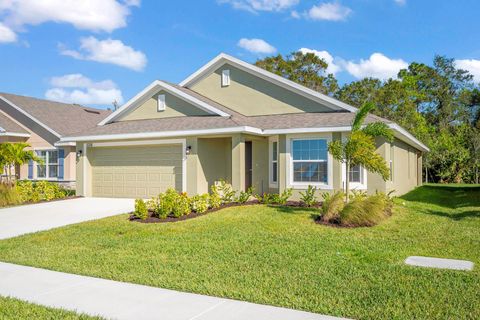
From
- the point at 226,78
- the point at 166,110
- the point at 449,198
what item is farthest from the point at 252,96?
the point at 449,198

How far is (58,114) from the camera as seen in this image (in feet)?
80.5

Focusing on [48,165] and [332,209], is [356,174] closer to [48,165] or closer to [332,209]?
[332,209]

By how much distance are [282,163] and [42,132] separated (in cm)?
1499

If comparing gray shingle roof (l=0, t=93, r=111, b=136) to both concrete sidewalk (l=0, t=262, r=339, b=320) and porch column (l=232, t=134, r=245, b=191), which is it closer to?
porch column (l=232, t=134, r=245, b=191)

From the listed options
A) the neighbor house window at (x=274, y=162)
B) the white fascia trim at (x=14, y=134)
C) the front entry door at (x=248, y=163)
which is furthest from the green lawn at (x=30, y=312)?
the white fascia trim at (x=14, y=134)

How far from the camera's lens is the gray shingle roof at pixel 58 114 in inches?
898

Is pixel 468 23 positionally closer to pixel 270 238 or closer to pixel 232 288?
pixel 270 238

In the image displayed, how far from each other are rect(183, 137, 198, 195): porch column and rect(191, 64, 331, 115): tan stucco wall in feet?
10.2

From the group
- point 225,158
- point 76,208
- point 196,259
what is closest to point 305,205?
point 225,158

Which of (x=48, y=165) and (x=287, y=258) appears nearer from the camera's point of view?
(x=287, y=258)

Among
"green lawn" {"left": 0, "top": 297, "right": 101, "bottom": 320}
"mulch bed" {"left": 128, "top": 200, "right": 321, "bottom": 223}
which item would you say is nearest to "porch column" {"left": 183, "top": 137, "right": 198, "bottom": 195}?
"mulch bed" {"left": 128, "top": 200, "right": 321, "bottom": 223}

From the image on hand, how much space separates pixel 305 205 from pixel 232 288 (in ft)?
27.8

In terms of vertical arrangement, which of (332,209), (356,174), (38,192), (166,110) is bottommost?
(332,209)

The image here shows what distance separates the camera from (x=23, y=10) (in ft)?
57.6
